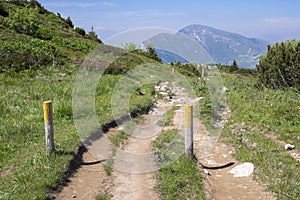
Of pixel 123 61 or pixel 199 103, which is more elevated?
pixel 123 61

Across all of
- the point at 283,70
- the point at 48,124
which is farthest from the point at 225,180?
the point at 283,70

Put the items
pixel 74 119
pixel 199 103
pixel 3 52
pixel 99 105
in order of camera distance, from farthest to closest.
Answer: pixel 3 52 → pixel 199 103 → pixel 99 105 → pixel 74 119

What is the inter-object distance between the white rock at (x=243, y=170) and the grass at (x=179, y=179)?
97 centimetres

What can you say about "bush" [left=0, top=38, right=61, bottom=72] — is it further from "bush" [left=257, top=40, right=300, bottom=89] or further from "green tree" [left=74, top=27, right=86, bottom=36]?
"green tree" [left=74, top=27, right=86, bottom=36]

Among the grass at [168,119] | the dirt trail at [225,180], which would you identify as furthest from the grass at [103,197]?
the grass at [168,119]

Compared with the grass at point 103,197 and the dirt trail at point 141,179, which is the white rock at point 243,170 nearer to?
the dirt trail at point 141,179

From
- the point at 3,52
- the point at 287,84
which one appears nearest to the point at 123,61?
the point at 3,52

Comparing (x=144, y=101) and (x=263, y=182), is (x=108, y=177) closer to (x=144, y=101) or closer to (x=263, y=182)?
(x=263, y=182)

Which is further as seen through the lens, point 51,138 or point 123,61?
point 123,61

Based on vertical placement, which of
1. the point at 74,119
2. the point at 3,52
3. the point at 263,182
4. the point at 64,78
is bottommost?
the point at 263,182

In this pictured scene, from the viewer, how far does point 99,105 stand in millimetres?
13016

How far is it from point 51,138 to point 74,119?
355cm

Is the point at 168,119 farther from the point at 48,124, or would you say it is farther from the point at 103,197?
the point at 103,197

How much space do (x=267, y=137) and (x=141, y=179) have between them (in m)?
4.13
